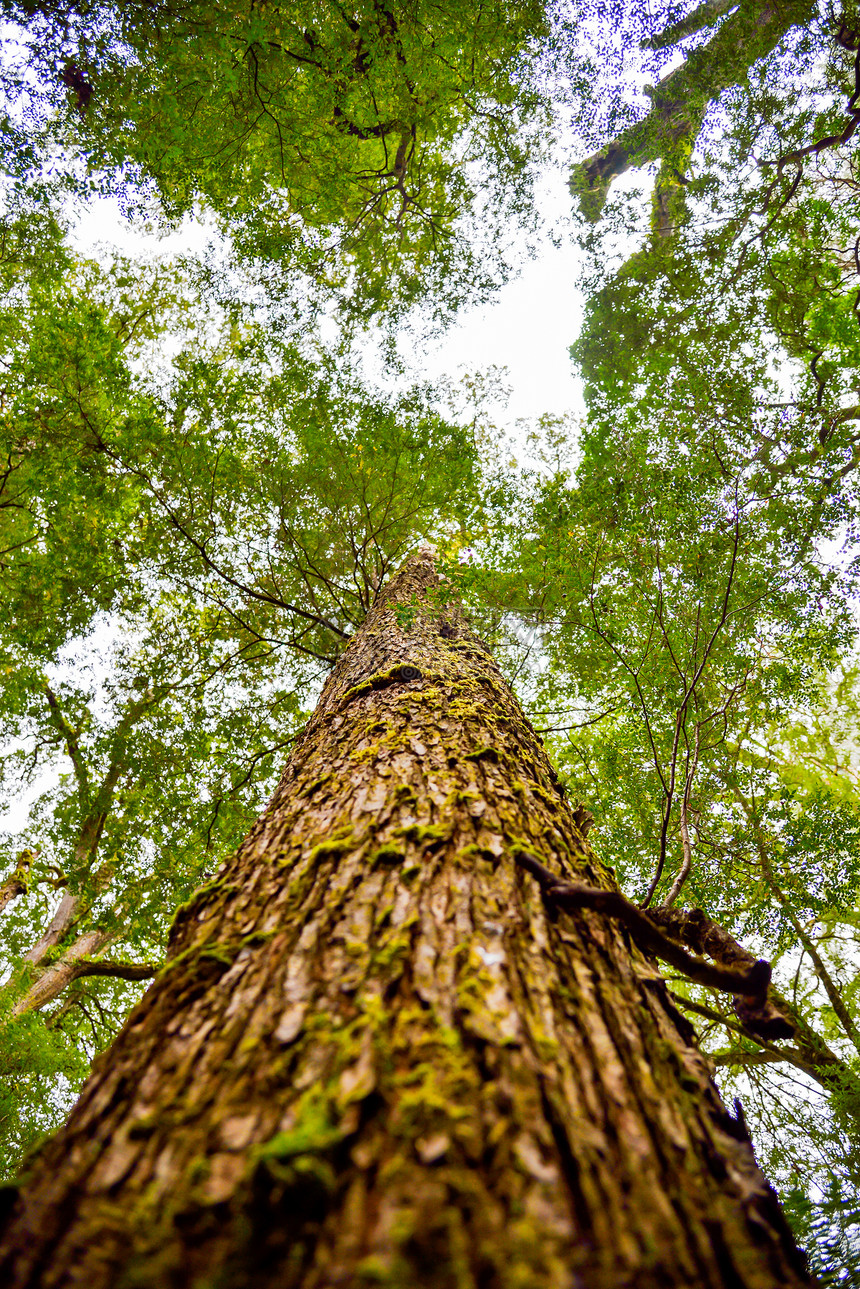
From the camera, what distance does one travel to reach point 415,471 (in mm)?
7727

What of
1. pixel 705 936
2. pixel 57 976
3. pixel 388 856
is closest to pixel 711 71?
pixel 705 936

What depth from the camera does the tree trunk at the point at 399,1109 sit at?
76 cm

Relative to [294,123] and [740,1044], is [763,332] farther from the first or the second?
[740,1044]

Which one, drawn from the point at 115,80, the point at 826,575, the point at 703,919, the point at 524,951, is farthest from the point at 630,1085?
the point at 115,80

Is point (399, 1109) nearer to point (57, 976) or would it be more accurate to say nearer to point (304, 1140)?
point (304, 1140)

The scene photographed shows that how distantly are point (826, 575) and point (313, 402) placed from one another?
6.83m

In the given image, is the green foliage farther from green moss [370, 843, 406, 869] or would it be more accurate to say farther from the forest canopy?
green moss [370, 843, 406, 869]

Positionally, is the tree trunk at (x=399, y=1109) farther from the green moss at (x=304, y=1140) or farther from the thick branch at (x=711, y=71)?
the thick branch at (x=711, y=71)

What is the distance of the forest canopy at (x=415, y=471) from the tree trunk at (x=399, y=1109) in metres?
4.17

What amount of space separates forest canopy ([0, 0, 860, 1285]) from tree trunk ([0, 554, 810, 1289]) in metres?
4.17

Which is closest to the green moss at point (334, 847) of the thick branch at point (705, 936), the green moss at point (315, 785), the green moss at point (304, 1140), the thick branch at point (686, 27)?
the green moss at point (315, 785)

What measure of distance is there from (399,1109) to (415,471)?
7.53m

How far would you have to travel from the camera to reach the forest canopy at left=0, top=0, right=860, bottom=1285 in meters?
6.04

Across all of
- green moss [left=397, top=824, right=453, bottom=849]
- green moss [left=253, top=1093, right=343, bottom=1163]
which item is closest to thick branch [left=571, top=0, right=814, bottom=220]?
green moss [left=397, top=824, right=453, bottom=849]
